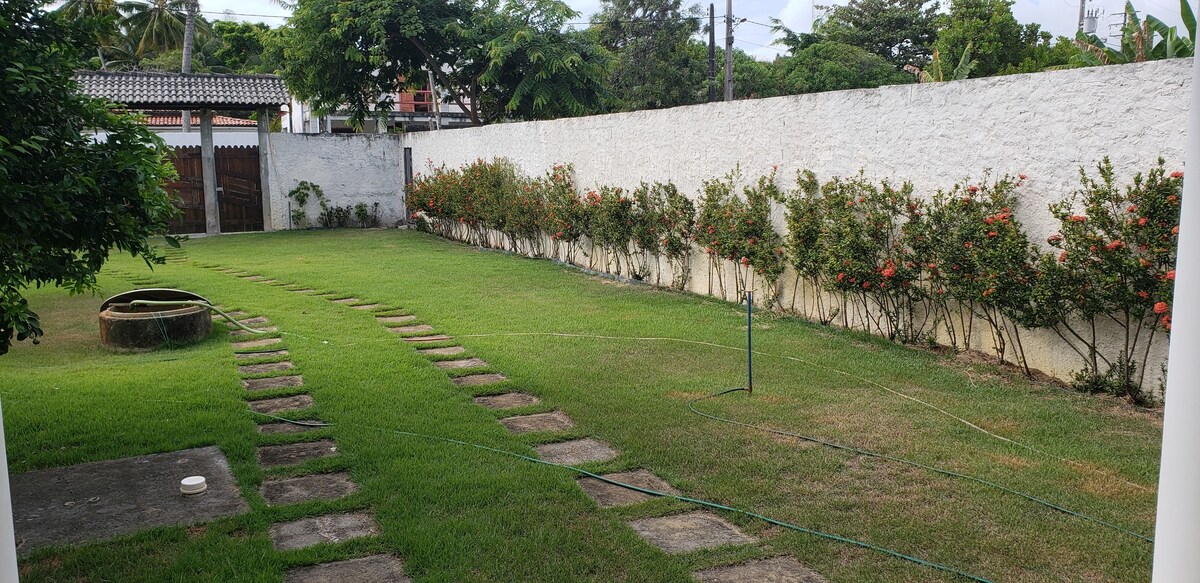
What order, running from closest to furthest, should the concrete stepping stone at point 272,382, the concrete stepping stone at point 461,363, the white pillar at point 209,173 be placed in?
the concrete stepping stone at point 272,382, the concrete stepping stone at point 461,363, the white pillar at point 209,173

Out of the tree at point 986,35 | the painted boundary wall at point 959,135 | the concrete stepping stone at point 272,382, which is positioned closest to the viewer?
the painted boundary wall at point 959,135

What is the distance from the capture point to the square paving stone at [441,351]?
691 centimetres

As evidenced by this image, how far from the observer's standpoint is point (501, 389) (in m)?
5.82

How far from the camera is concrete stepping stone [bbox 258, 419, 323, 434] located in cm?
496

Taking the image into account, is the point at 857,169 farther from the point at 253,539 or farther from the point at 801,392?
the point at 253,539

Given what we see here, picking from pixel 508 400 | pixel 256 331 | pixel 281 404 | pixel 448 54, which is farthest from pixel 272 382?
pixel 448 54

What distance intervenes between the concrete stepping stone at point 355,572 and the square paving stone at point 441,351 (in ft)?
11.7

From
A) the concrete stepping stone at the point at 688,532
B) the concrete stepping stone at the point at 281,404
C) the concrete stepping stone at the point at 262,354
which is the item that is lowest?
the concrete stepping stone at the point at 688,532

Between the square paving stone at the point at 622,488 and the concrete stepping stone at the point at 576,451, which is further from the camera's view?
the concrete stepping stone at the point at 576,451

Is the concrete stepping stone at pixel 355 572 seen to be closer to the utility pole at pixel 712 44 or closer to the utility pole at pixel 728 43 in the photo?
the utility pole at pixel 728 43

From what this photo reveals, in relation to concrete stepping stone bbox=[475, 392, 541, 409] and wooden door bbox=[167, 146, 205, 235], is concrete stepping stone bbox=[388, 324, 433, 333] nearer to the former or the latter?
concrete stepping stone bbox=[475, 392, 541, 409]

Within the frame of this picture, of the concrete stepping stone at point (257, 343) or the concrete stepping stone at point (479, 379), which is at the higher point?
the concrete stepping stone at point (257, 343)

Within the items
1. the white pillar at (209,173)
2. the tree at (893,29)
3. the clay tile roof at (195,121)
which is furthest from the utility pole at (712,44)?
the clay tile roof at (195,121)

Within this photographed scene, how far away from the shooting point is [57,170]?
12.9ft
